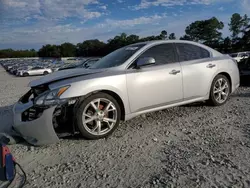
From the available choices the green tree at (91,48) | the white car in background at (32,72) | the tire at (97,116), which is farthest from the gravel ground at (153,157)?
the green tree at (91,48)

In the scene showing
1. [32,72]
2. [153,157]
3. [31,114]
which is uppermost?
[31,114]

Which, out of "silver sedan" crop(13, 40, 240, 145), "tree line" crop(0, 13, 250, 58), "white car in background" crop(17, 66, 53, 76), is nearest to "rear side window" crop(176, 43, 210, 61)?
"silver sedan" crop(13, 40, 240, 145)

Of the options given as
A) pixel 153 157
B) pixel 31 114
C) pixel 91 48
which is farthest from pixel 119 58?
pixel 91 48

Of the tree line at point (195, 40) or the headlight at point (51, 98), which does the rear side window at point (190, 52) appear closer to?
the headlight at point (51, 98)

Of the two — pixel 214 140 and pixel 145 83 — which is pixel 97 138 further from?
pixel 214 140

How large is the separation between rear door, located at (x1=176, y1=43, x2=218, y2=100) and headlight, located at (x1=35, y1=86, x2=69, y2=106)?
220 centimetres

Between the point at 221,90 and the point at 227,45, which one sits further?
the point at 227,45

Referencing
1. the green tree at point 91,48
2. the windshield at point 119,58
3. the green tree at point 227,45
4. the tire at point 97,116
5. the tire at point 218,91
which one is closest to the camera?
the tire at point 97,116

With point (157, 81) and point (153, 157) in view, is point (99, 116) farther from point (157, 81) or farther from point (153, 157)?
point (157, 81)

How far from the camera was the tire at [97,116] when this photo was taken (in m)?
3.17

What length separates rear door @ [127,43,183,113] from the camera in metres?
3.58

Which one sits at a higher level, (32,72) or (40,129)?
(40,129)

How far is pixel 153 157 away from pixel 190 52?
2483mm

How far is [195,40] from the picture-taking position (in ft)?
273
